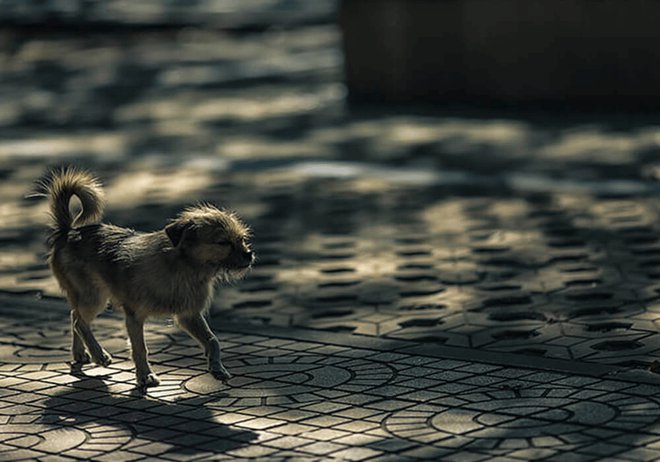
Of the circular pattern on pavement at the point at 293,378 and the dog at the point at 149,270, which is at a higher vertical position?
the dog at the point at 149,270

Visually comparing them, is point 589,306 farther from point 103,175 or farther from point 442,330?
point 103,175

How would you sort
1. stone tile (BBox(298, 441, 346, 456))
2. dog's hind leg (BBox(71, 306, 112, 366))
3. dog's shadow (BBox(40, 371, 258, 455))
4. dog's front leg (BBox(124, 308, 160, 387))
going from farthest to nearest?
dog's hind leg (BBox(71, 306, 112, 366)) → dog's front leg (BBox(124, 308, 160, 387)) → dog's shadow (BBox(40, 371, 258, 455)) → stone tile (BBox(298, 441, 346, 456))

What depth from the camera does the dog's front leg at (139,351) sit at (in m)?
7.64

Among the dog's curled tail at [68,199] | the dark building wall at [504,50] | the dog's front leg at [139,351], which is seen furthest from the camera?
the dark building wall at [504,50]

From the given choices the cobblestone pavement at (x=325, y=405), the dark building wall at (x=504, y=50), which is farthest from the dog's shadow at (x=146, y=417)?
the dark building wall at (x=504, y=50)

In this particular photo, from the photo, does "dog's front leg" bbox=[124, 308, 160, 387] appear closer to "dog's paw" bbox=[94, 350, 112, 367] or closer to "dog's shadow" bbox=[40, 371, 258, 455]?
"dog's shadow" bbox=[40, 371, 258, 455]

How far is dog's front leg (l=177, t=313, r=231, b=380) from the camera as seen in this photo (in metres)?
7.72

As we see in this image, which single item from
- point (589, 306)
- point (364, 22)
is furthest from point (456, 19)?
point (589, 306)

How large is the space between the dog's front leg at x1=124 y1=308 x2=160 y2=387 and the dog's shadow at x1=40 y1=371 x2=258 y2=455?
7 centimetres

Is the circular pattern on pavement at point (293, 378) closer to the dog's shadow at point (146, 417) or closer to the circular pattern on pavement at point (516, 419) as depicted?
the dog's shadow at point (146, 417)

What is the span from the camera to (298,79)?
74.7 ft

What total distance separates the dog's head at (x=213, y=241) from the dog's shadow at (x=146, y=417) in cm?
72

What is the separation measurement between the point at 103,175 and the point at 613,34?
651 centimetres

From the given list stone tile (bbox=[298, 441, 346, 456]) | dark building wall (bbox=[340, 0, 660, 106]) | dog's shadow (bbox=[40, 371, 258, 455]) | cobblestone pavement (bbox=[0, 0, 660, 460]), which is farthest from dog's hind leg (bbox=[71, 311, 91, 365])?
dark building wall (bbox=[340, 0, 660, 106])
